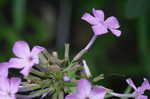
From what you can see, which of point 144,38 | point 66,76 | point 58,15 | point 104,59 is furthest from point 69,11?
point 66,76

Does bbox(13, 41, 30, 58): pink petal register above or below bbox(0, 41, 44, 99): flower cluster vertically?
above

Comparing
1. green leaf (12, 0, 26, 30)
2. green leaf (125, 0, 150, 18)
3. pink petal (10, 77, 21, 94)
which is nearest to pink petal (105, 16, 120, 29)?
pink petal (10, 77, 21, 94)

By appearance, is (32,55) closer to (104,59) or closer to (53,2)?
(104,59)

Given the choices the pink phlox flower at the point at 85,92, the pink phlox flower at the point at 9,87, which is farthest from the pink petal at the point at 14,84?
the pink phlox flower at the point at 85,92

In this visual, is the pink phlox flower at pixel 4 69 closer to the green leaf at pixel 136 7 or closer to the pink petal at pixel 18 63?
the pink petal at pixel 18 63

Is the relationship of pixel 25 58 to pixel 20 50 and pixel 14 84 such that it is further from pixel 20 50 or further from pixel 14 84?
pixel 14 84

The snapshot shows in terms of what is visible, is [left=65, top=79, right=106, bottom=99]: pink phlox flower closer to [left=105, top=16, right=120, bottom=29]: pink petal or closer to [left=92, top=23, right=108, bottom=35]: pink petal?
[left=92, top=23, right=108, bottom=35]: pink petal
